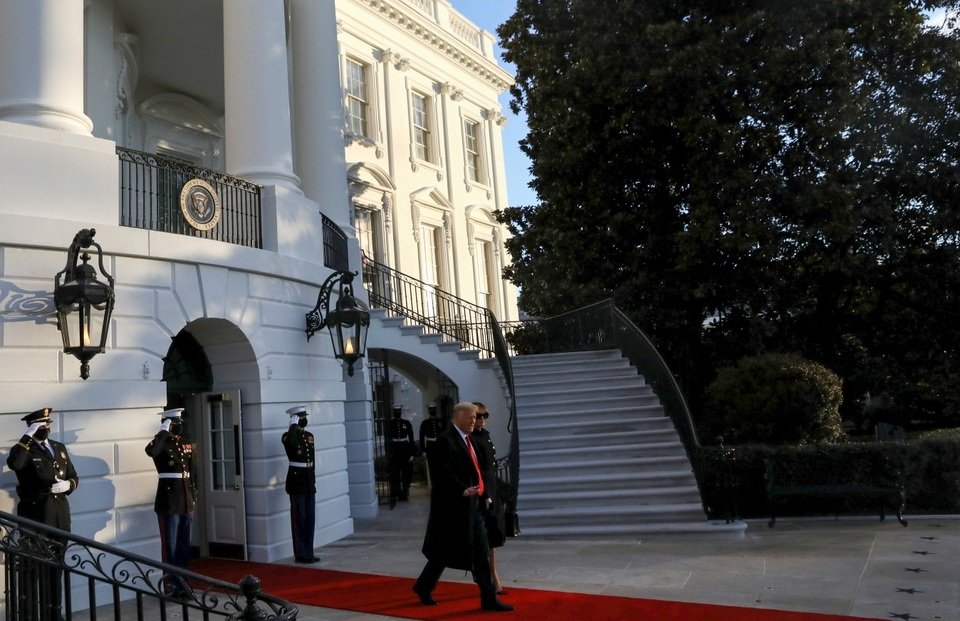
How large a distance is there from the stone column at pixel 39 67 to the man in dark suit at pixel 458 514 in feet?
17.5

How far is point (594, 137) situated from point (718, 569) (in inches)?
425

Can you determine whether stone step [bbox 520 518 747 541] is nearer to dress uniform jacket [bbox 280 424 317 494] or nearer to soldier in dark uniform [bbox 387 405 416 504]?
dress uniform jacket [bbox 280 424 317 494]

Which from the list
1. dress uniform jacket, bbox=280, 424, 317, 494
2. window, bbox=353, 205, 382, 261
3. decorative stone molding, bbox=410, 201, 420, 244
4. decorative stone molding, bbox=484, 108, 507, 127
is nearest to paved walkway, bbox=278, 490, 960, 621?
dress uniform jacket, bbox=280, 424, 317, 494

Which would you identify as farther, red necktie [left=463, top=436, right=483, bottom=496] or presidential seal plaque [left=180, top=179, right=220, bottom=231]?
presidential seal plaque [left=180, top=179, right=220, bottom=231]

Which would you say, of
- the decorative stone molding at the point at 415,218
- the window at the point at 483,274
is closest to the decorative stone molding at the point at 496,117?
the window at the point at 483,274

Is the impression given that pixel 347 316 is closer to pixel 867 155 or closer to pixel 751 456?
pixel 751 456

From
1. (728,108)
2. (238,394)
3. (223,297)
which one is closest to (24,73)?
(223,297)

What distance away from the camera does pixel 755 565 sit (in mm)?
8938

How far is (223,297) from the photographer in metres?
10.1

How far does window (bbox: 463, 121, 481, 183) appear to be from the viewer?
1169 inches

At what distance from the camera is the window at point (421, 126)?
2667cm

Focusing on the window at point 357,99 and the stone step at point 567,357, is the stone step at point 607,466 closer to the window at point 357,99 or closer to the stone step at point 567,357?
the stone step at point 567,357

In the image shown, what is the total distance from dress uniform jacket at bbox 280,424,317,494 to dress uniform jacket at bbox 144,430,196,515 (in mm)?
1641

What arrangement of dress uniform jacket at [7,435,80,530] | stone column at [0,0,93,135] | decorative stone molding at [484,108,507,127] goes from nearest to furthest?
dress uniform jacket at [7,435,80,530]
stone column at [0,0,93,135]
decorative stone molding at [484,108,507,127]
